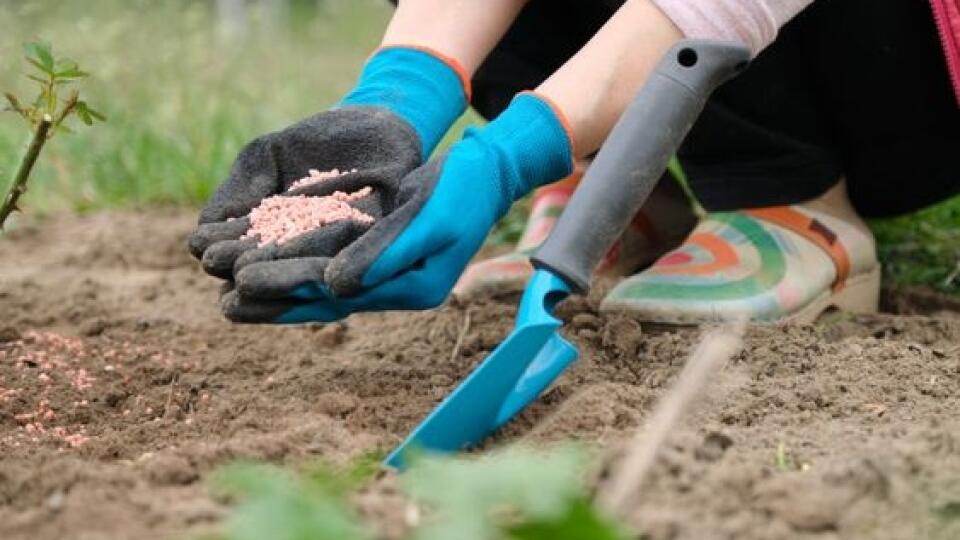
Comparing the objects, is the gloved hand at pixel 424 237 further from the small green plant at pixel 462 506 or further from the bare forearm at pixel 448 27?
Result: the small green plant at pixel 462 506

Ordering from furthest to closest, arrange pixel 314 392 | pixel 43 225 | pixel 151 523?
pixel 43 225
pixel 314 392
pixel 151 523

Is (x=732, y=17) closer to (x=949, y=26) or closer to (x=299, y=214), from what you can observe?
(x=949, y=26)

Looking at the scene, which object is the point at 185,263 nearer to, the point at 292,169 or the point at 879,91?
the point at 292,169

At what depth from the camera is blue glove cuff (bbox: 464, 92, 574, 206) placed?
5.06 ft

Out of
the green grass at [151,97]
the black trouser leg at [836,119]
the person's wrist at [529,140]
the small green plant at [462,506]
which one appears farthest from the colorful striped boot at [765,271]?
the green grass at [151,97]

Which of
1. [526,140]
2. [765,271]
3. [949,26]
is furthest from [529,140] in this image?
[949,26]

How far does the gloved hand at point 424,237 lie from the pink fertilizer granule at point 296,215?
0.05 meters

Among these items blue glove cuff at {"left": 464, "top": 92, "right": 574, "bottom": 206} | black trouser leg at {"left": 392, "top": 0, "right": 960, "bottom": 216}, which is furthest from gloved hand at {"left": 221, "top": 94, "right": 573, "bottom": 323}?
black trouser leg at {"left": 392, "top": 0, "right": 960, "bottom": 216}

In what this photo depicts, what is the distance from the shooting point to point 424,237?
144 centimetres

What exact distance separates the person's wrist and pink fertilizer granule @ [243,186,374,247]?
0.17 meters

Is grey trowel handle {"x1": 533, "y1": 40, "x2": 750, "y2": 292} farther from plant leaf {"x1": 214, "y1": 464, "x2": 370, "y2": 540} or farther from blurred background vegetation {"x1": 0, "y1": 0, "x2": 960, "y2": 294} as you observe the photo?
blurred background vegetation {"x1": 0, "y1": 0, "x2": 960, "y2": 294}

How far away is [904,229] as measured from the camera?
2.37 metres

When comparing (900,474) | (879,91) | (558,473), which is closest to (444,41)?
(879,91)

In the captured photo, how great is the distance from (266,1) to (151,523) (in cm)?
532
